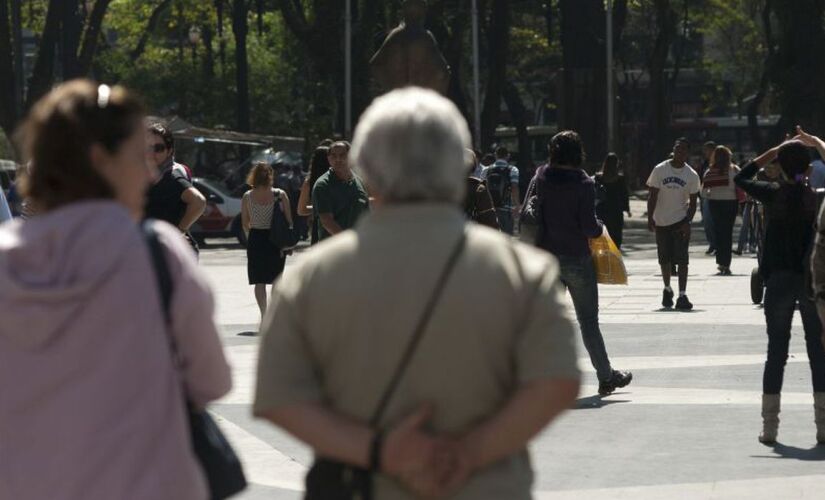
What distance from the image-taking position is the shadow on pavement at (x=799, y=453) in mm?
9250

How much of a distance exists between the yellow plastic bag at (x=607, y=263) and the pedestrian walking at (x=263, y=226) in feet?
9.31

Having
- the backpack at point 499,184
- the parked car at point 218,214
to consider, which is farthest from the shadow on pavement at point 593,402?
the parked car at point 218,214

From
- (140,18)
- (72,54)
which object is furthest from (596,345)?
(140,18)

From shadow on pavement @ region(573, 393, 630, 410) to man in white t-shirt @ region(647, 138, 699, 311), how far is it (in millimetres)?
6919

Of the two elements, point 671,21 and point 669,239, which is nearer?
point 669,239

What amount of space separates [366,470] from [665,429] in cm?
665

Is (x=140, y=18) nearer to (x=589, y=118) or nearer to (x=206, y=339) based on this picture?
(x=589, y=118)

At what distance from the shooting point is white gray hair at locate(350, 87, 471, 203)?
12.0 feet

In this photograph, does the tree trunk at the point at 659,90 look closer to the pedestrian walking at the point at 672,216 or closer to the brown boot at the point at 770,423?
the pedestrian walking at the point at 672,216

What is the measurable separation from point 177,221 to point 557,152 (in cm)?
257

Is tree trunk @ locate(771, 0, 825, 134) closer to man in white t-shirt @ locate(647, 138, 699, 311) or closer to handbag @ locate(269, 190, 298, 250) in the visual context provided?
man in white t-shirt @ locate(647, 138, 699, 311)

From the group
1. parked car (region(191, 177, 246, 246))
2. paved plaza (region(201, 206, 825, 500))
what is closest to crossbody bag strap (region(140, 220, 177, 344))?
paved plaza (region(201, 206, 825, 500))

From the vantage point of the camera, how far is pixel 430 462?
3.62 metres

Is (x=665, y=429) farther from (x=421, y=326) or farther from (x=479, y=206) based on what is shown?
(x=421, y=326)
